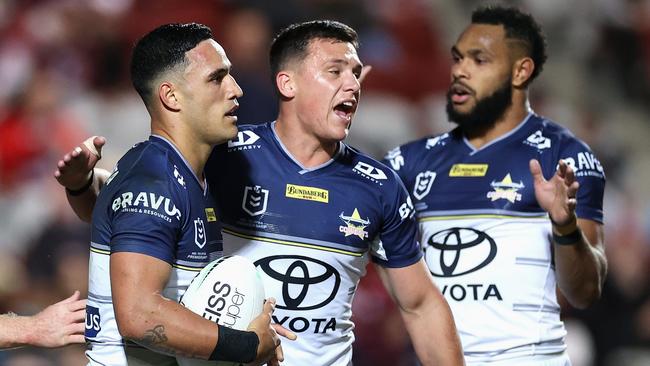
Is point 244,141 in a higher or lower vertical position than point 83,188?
higher

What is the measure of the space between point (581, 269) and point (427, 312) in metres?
0.82

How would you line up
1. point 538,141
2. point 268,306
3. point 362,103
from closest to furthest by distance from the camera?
point 268,306, point 538,141, point 362,103

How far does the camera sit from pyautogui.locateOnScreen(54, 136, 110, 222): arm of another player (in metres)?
4.87

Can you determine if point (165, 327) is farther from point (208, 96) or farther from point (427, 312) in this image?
point (427, 312)

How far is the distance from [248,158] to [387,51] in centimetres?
604

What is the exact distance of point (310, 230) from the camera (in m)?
4.95

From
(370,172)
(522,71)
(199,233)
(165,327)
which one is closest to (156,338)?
(165,327)

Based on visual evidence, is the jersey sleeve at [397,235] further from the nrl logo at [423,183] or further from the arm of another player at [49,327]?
the arm of another player at [49,327]

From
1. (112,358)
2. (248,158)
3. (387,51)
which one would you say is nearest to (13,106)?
(387,51)

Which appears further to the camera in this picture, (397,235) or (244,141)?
(244,141)

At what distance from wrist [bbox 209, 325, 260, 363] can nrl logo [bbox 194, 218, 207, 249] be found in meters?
0.41

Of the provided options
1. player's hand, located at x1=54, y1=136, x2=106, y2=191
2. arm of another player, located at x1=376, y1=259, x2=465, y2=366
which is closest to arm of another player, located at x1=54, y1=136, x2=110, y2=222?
player's hand, located at x1=54, y1=136, x2=106, y2=191

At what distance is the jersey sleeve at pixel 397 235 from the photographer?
198 inches

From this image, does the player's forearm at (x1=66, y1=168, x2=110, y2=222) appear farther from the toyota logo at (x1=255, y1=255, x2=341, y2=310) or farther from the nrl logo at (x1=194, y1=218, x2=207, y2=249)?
the nrl logo at (x1=194, y1=218, x2=207, y2=249)
